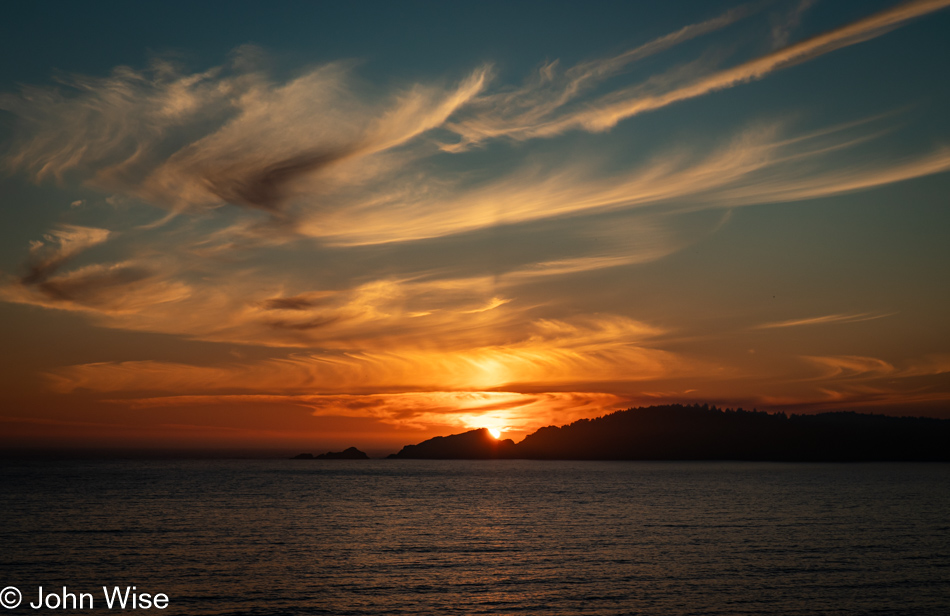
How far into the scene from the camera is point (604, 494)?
468 ft

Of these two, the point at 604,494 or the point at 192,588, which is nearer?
the point at 192,588

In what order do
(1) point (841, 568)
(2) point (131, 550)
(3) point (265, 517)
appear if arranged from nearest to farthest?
(1) point (841, 568)
(2) point (131, 550)
(3) point (265, 517)

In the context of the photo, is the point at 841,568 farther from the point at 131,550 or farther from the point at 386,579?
the point at 131,550

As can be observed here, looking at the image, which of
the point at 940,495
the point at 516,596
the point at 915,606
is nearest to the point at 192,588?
the point at 516,596

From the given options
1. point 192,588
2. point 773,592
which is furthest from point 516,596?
point 192,588

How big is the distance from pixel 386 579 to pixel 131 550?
28230 millimetres

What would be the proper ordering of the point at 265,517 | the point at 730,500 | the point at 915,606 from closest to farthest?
the point at 915,606 < the point at 265,517 < the point at 730,500

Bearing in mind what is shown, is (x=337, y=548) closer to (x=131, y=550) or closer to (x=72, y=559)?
(x=131, y=550)

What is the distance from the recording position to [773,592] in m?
44.5

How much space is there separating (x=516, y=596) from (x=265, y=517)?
197 ft

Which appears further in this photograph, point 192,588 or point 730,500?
point 730,500

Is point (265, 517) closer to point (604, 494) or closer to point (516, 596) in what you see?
point (516, 596)

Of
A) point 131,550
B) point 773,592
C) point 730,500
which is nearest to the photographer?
point 773,592

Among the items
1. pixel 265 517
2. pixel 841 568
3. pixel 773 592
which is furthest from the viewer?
pixel 265 517
